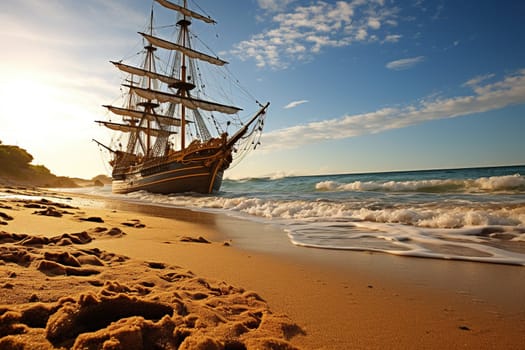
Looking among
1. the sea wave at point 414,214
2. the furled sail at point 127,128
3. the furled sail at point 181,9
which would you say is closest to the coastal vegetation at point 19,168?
the furled sail at point 127,128

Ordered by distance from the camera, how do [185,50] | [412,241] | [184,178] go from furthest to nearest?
1. [185,50]
2. [184,178]
3. [412,241]

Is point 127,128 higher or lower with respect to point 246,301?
higher

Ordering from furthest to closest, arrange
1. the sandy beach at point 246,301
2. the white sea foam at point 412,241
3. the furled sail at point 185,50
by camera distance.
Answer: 1. the furled sail at point 185,50
2. the white sea foam at point 412,241
3. the sandy beach at point 246,301

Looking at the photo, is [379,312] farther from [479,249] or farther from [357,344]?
[479,249]

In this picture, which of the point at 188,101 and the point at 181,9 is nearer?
the point at 188,101

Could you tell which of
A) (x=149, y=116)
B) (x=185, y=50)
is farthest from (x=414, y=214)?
(x=149, y=116)

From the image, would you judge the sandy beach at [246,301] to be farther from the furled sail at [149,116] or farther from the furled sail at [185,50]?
the furled sail at [149,116]

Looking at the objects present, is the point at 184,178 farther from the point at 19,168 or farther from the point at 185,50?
the point at 19,168

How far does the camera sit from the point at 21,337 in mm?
1380

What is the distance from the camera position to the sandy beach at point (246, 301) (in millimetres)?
1516

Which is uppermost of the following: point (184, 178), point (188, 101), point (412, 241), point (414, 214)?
point (188, 101)

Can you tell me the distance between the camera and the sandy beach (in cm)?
152

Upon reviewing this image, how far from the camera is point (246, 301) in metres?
2.24

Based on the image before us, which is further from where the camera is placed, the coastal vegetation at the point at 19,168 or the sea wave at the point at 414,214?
the coastal vegetation at the point at 19,168
